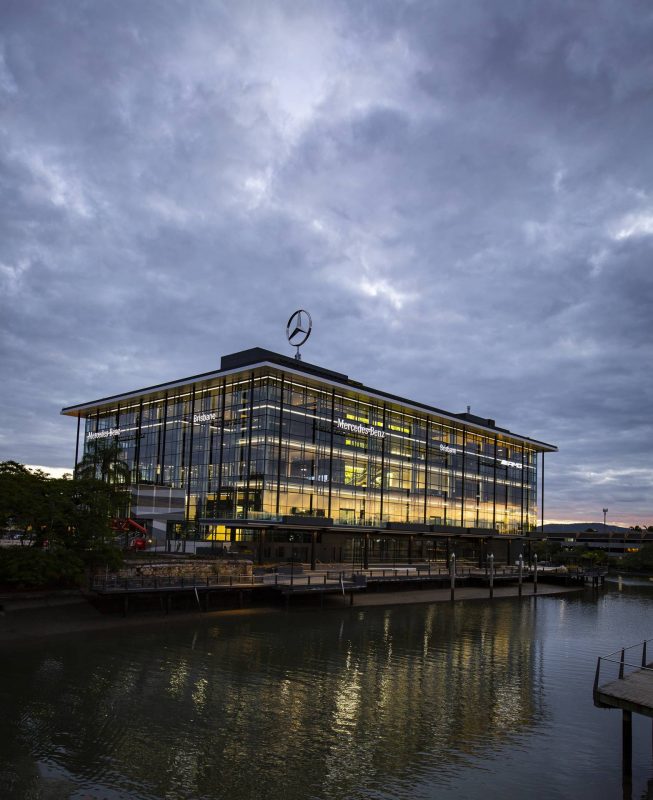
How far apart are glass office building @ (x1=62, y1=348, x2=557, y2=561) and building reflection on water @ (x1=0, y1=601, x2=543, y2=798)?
3984cm

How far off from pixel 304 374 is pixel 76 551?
156 ft

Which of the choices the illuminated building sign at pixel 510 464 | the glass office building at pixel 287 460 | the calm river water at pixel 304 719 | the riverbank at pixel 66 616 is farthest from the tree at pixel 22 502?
the illuminated building sign at pixel 510 464

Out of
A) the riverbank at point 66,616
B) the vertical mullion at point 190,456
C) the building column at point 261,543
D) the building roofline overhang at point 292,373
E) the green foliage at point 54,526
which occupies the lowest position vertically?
the riverbank at point 66,616

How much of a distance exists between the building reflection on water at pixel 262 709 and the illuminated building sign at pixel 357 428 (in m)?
54.1

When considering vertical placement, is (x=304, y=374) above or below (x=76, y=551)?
above

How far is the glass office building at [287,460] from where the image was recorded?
305 ft

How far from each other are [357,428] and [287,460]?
588 inches

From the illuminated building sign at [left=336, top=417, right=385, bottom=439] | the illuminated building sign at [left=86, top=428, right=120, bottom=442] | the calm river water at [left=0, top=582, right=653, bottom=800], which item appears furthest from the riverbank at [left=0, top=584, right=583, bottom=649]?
the illuminated building sign at [left=86, top=428, right=120, bottom=442]

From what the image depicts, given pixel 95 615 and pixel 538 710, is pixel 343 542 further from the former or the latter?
pixel 538 710

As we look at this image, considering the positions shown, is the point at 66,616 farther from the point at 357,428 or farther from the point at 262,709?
the point at 357,428

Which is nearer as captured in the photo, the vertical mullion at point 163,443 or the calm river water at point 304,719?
the calm river water at point 304,719

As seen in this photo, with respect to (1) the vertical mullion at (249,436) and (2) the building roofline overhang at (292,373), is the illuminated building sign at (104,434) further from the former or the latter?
(1) the vertical mullion at (249,436)

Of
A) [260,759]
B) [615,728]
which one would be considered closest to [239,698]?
[260,759]

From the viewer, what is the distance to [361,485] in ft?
347
